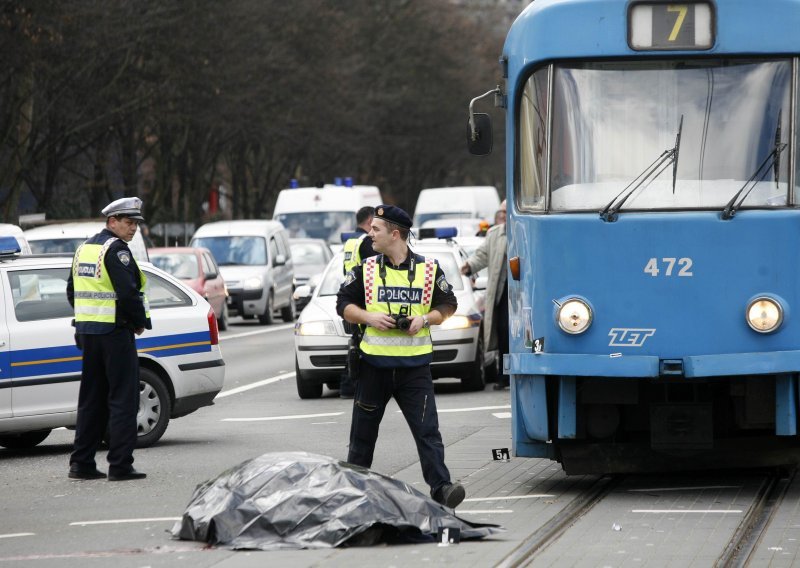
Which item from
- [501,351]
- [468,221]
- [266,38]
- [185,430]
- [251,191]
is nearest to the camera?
[185,430]

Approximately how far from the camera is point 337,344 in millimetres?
17891

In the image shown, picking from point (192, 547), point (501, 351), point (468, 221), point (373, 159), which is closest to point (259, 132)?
point (468, 221)

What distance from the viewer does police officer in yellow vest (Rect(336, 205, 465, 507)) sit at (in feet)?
32.0

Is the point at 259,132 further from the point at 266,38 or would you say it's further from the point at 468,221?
the point at 468,221

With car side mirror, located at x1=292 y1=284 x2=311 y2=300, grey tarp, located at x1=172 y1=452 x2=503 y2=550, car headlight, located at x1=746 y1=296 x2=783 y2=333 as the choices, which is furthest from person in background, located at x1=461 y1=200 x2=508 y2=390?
grey tarp, located at x1=172 y1=452 x2=503 y2=550

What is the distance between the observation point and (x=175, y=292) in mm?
14555

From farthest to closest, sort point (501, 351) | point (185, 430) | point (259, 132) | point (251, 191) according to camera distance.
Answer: point (251, 191)
point (259, 132)
point (501, 351)
point (185, 430)

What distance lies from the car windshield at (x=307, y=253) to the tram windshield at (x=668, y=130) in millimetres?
29083

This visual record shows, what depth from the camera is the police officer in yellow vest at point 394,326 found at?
976 cm

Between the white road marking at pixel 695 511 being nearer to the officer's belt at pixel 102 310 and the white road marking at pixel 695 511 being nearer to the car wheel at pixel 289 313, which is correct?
the officer's belt at pixel 102 310

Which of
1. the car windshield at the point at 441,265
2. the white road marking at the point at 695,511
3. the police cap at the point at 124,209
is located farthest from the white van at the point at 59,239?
the white road marking at the point at 695,511

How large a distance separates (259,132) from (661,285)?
143 ft

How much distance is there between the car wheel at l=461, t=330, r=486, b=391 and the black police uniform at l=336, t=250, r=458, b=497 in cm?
859

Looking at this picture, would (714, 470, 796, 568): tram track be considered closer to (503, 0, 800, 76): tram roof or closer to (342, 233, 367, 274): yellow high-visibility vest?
(503, 0, 800, 76): tram roof
